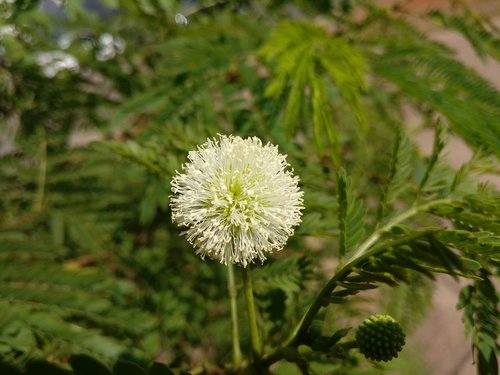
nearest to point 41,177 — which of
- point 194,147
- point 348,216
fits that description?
point 194,147

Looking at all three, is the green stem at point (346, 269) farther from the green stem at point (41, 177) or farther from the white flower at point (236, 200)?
the green stem at point (41, 177)

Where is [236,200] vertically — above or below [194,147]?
below

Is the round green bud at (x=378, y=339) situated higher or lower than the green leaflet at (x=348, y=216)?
lower

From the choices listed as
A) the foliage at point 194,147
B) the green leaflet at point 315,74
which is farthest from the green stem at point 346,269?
the green leaflet at point 315,74

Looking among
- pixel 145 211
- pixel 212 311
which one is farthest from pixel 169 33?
pixel 212 311

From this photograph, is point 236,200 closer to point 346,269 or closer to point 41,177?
point 346,269

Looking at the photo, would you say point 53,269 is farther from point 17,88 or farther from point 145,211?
point 17,88
